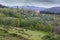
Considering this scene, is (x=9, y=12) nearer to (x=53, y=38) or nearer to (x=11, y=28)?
(x=11, y=28)

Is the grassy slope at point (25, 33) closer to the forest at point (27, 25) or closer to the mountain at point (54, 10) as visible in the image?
→ the forest at point (27, 25)

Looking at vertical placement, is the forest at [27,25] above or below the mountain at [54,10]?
below

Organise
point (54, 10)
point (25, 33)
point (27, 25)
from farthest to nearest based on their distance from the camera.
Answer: point (54, 10), point (27, 25), point (25, 33)

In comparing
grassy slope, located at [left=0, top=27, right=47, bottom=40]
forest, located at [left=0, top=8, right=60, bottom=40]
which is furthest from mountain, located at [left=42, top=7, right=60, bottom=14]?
grassy slope, located at [left=0, top=27, right=47, bottom=40]

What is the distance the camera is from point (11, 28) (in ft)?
8.92

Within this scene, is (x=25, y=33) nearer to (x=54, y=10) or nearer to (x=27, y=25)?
(x=27, y=25)

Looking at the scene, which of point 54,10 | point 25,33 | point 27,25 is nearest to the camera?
point 25,33

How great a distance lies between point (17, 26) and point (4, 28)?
242mm

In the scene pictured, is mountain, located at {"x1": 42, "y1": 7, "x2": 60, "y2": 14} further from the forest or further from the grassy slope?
the grassy slope

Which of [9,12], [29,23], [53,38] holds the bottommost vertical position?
[53,38]

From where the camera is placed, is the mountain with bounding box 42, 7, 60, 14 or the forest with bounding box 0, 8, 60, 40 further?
the mountain with bounding box 42, 7, 60, 14

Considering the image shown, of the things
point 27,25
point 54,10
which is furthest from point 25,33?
point 54,10

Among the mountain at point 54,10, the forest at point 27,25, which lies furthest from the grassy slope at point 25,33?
the mountain at point 54,10

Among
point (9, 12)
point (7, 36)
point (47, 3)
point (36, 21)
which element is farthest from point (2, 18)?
point (47, 3)
